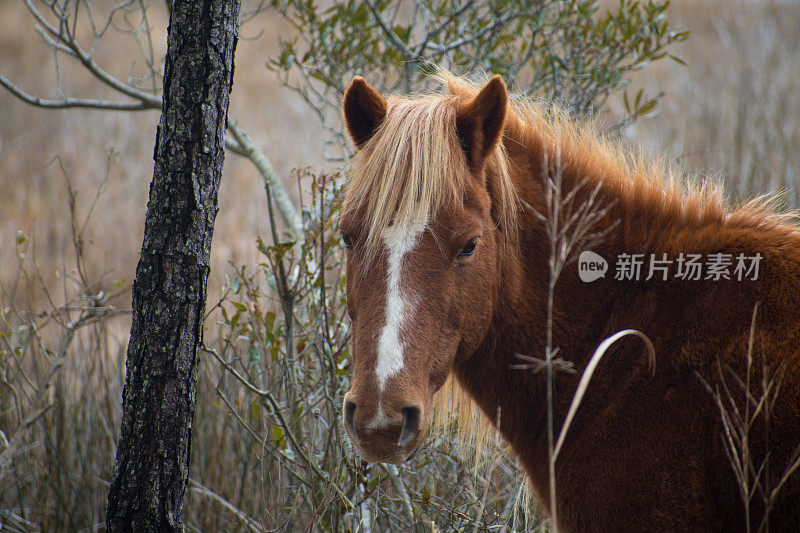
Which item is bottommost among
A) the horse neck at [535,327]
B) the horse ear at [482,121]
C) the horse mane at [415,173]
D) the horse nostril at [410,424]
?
the horse nostril at [410,424]

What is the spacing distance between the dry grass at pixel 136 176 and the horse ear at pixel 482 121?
1.69 m

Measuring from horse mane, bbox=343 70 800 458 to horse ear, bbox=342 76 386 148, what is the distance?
0.05m

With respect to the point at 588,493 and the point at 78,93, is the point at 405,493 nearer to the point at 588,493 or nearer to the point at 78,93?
the point at 588,493

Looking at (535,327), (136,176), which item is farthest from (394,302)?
(136,176)

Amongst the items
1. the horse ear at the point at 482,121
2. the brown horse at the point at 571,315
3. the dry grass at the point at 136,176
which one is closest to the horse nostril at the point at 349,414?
the brown horse at the point at 571,315

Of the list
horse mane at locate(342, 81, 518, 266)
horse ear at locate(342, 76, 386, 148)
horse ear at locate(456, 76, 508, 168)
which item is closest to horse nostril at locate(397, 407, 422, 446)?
horse mane at locate(342, 81, 518, 266)

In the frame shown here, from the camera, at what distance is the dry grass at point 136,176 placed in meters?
3.54

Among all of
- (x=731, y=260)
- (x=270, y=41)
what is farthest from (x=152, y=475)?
(x=270, y=41)

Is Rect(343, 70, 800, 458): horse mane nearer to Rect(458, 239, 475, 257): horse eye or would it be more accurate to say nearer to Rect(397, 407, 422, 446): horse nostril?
Rect(458, 239, 475, 257): horse eye

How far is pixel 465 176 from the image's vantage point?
203cm

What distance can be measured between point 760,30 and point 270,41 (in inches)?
451

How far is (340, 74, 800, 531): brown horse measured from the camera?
181 cm

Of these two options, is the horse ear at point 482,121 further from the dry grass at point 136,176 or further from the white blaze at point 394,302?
the dry grass at point 136,176

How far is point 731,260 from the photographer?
6.76 feet
